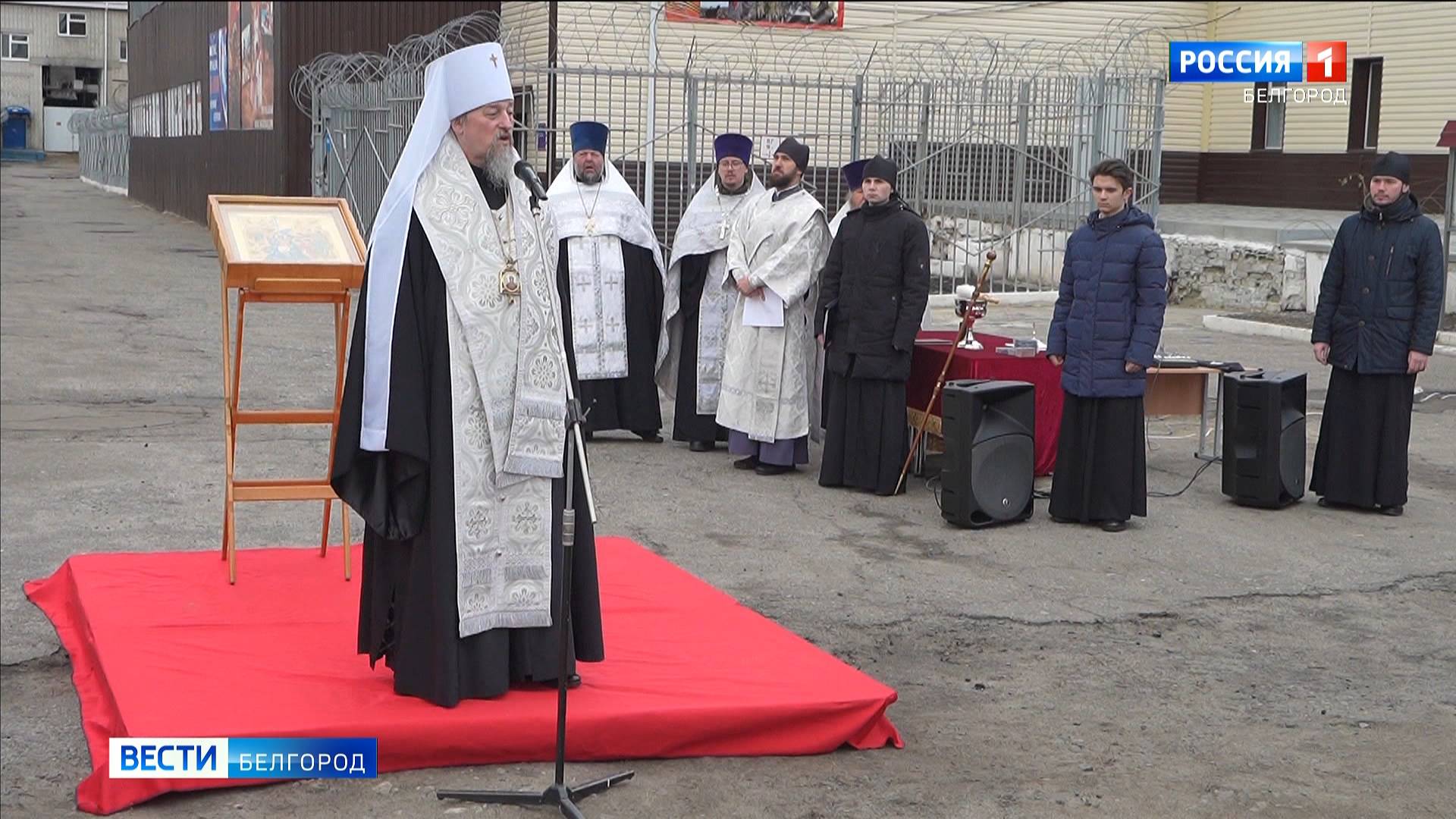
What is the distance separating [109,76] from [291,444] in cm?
6526

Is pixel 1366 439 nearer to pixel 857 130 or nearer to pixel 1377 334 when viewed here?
pixel 1377 334

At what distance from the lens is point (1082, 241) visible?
27.0ft

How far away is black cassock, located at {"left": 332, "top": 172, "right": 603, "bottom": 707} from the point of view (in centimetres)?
487

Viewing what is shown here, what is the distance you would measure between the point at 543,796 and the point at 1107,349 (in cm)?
454

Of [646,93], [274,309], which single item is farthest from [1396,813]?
[646,93]

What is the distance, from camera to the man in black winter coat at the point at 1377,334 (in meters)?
8.34

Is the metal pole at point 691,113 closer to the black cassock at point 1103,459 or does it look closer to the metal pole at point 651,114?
the metal pole at point 651,114

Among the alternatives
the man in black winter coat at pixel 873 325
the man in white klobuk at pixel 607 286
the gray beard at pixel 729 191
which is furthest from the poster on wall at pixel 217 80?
the man in black winter coat at pixel 873 325

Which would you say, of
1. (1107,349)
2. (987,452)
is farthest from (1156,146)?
(987,452)

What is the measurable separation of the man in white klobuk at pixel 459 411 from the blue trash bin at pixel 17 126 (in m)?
69.1

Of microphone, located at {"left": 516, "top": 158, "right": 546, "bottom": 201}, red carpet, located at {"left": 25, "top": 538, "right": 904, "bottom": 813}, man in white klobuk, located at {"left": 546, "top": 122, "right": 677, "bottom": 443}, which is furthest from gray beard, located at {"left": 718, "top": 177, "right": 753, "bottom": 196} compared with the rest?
microphone, located at {"left": 516, "top": 158, "right": 546, "bottom": 201}

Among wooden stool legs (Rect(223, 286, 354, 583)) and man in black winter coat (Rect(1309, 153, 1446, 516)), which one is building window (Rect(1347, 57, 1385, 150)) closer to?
man in black winter coat (Rect(1309, 153, 1446, 516))

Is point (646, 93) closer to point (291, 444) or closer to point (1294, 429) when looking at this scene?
point (291, 444)

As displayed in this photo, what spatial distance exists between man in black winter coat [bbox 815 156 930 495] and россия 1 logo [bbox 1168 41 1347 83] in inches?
739
